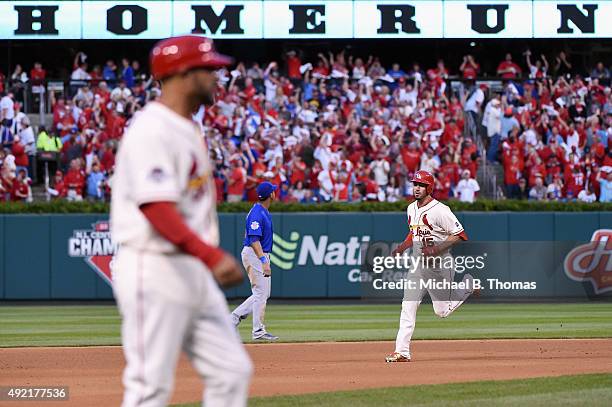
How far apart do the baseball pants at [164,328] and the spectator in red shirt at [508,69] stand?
85.6 feet

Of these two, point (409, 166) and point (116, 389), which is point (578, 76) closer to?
point (409, 166)

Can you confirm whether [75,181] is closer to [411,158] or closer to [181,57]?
[411,158]

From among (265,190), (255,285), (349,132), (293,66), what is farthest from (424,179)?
(293,66)

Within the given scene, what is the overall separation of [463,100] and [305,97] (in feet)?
13.2

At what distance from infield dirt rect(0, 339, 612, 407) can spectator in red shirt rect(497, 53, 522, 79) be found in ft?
54.3

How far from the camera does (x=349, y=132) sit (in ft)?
85.9

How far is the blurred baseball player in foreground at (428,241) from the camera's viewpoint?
11633mm

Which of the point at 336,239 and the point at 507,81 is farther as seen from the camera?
the point at 507,81

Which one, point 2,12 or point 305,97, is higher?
point 2,12

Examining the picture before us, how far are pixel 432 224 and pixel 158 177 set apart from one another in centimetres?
756

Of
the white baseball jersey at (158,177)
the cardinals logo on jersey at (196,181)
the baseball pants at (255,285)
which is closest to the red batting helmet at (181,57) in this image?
the white baseball jersey at (158,177)

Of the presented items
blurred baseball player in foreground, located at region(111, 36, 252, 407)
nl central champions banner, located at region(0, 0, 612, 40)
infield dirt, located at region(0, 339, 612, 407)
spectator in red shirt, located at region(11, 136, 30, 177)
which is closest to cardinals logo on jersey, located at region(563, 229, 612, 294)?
infield dirt, located at region(0, 339, 612, 407)

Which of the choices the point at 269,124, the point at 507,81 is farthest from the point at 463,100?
the point at 269,124

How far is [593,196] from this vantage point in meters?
24.9
